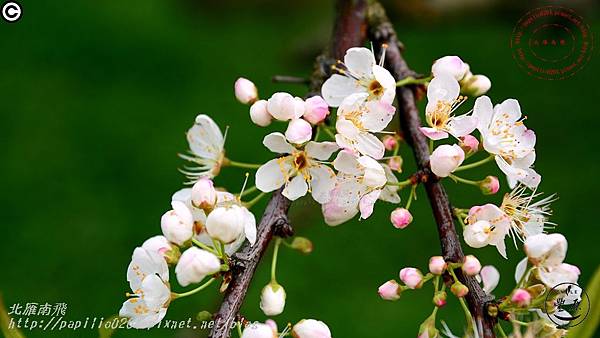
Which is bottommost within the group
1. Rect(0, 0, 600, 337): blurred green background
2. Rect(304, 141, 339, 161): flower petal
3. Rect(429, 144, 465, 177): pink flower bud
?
Rect(429, 144, 465, 177): pink flower bud

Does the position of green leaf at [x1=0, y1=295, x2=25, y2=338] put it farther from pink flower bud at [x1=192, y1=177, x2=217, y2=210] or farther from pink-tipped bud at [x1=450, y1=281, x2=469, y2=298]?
pink-tipped bud at [x1=450, y1=281, x2=469, y2=298]

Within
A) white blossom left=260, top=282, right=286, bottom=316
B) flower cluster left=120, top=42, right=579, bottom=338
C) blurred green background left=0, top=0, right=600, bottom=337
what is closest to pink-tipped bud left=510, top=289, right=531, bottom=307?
flower cluster left=120, top=42, right=579, bottom=338

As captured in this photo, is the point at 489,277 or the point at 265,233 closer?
the point at 265,233

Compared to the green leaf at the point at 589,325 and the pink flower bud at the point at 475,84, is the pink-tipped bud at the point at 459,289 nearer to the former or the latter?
the green leaf at the point at 589,325

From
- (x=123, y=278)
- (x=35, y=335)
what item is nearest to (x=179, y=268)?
(x=35, y=335)

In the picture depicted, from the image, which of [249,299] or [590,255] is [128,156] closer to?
[249,299]

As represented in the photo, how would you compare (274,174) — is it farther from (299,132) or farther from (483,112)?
(483,112)

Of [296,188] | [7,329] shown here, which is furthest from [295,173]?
[7,329]
